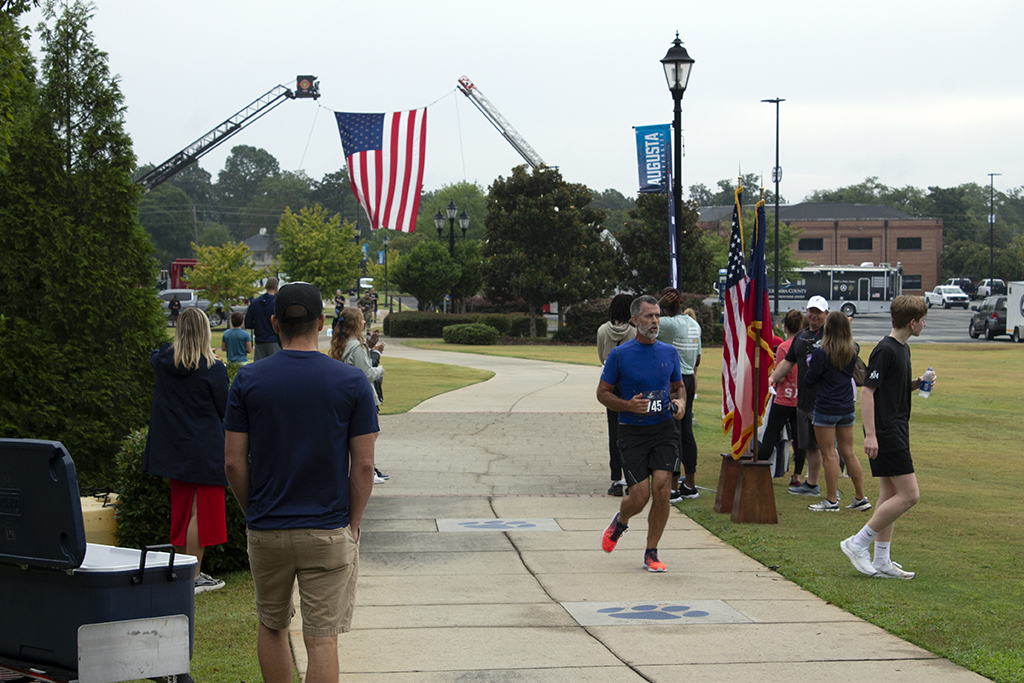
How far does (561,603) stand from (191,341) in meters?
2.71

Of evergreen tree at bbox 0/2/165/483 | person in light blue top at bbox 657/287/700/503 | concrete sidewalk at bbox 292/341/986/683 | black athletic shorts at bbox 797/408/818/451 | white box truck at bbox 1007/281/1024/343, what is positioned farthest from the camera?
white box truck at bbox 1007/281/1024/343

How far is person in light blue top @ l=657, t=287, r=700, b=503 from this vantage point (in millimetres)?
9258

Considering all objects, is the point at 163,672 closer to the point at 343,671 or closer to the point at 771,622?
the point at 343,671

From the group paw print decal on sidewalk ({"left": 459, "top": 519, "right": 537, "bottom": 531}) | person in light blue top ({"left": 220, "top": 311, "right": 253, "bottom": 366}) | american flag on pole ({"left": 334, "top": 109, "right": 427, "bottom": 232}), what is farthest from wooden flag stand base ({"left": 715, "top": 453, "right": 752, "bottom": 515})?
american flag on pole ({"left": 334, "top": 109, "right": 427, "bottom": 232})

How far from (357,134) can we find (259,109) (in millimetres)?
46643

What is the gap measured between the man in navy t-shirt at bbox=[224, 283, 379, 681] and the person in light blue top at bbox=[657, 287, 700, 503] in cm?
596

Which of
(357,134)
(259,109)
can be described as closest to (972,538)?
(357,134)

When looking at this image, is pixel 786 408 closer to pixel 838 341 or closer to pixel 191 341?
pixel 838 341

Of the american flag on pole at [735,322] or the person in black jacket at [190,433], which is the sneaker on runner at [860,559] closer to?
the american flag on pole at [735,322]

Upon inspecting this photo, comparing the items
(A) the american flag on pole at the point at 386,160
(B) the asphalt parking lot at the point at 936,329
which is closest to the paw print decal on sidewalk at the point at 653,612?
(A) the american flag on pole at the point at 386,160

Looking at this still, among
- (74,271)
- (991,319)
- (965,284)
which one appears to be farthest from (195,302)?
(965,284)

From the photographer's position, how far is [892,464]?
20.9ft

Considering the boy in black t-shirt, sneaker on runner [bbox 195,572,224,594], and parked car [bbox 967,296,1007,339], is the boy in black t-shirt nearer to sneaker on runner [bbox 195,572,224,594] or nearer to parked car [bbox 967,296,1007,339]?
sneaker on runner [bbox 195,572,224,594]

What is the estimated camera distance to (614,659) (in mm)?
4812
